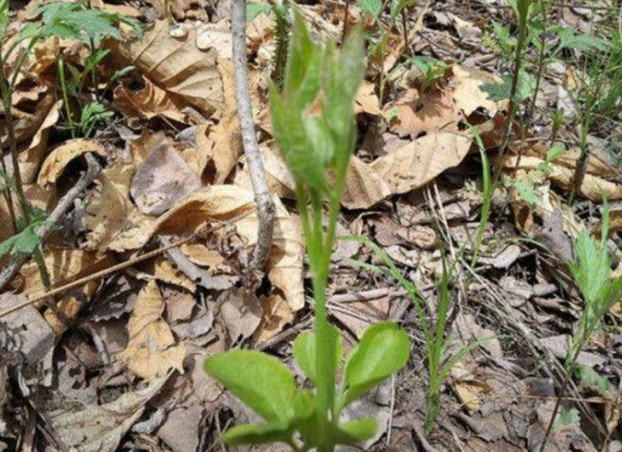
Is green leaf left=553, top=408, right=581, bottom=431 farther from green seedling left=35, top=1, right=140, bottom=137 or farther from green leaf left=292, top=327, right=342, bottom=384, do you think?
green seedling left=35, top=1, right=140, bottom=137

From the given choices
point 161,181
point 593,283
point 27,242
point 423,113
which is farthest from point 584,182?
Result: point 27,242

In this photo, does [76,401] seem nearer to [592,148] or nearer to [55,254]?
[55,254]

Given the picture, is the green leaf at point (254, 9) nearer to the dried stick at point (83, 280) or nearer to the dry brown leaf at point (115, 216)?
the dry brown leaf at point (115, 216)

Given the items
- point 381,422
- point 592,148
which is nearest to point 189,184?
point 381,422

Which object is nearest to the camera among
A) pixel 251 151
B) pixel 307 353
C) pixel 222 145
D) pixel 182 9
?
pixel 307 353

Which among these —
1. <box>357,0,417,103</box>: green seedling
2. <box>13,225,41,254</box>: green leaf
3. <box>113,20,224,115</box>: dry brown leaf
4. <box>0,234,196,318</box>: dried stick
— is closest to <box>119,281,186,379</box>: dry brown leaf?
<box>0,234,196,318</box>: dried stick

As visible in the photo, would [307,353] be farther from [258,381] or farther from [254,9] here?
[254,9]

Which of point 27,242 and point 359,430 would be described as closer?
point 359,430
